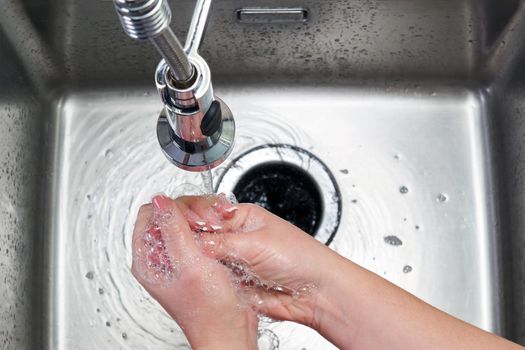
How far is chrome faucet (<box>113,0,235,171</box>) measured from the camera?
1.09ft

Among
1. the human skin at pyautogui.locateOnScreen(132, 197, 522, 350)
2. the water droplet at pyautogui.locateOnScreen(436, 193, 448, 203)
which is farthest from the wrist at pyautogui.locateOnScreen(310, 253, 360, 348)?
the water droplet at pyautogui.locateOnScreen(436, 193, 448, 203)

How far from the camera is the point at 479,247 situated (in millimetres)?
723

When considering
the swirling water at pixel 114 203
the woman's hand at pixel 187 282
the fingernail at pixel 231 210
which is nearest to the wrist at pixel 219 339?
the woman's hand at pixel 187 282

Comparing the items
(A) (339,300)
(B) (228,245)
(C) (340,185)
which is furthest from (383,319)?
(C) (340,185)

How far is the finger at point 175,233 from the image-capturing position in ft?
1.61

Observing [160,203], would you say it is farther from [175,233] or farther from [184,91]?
[184,91]

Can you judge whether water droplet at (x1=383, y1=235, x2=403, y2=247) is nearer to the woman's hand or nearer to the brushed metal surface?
the brushed metal surface

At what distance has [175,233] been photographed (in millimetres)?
490

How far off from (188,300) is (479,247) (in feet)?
1.28

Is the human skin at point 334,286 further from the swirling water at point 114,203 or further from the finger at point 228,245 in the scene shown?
the swirling water at point 114,203

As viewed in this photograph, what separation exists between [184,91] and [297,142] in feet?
1.16

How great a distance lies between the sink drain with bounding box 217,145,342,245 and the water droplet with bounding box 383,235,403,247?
0.06 m

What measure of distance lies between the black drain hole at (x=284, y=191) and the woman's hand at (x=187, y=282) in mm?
214

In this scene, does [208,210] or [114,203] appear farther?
[114,203]
